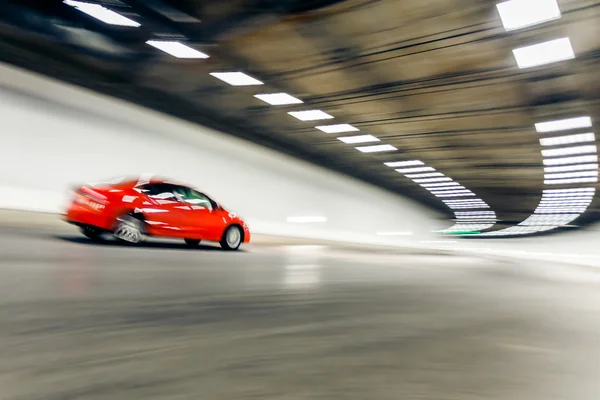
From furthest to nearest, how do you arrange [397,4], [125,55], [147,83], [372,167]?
[372,167] → [147,83] → [125,55] → [397,4]

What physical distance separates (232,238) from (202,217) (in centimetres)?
107

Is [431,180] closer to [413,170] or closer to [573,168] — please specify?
[413,170]

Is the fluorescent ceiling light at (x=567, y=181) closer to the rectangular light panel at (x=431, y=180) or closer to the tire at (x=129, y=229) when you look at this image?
the rectangular light panel at (x=431, y=180)

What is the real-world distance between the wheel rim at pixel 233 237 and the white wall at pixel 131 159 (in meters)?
3.57

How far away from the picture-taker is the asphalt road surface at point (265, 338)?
2.48 m

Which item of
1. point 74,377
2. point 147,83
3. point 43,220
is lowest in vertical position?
point 74,377

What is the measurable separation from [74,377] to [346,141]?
1737 cm

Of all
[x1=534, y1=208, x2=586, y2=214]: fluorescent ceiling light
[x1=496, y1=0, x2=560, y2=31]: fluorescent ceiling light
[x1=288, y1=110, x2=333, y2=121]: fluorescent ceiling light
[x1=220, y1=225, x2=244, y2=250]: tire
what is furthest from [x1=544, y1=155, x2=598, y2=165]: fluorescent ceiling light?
[x1=534, y1=208, x2=586, y2=214]: fluorescent ceiling light

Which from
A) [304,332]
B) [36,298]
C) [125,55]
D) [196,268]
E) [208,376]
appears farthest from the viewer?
[125,55]

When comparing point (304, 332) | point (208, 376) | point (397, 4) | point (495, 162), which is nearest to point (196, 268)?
→ point (304, 332)

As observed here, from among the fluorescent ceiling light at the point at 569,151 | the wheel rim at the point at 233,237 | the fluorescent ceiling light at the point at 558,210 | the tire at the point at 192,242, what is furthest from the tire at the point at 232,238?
the fluorescent ceiling light at the point at 558,210

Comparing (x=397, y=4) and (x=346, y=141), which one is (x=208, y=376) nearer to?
(x=397, y=4)

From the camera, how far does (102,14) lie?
9273 millimetres

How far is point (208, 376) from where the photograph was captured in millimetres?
2566
